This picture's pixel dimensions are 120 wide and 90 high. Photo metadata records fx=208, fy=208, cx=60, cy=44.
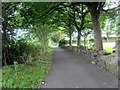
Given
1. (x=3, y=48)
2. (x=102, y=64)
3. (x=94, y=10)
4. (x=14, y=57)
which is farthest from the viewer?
(x=94, y=10)

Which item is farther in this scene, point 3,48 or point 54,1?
point 54,1

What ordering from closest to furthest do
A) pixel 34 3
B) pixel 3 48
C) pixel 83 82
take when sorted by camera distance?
1. pixel 83 82
2. pixel 3 48
3. pixel 34 3

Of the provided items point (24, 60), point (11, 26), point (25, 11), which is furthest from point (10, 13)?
point (25, 11)

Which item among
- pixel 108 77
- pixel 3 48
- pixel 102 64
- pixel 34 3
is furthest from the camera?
pixel 34 3

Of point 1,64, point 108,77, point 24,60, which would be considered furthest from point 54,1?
point 108,77

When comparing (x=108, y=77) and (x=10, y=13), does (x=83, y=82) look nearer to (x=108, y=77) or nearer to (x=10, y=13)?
(x=108, y=77)

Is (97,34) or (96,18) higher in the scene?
(96,18)

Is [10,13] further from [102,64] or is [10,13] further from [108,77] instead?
[108,77]

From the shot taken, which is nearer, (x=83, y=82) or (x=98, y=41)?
(x=83, y=82)

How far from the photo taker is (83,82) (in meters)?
7.89

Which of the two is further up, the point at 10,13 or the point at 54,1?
the point at 54,1

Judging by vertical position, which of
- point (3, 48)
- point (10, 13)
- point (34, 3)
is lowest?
point (3, 48)

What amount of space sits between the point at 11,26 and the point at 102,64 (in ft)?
20.1

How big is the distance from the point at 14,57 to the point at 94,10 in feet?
26.8
